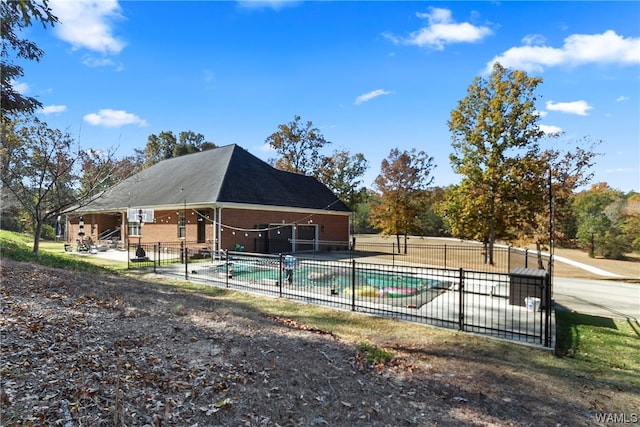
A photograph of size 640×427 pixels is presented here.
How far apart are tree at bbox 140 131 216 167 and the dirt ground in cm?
5315

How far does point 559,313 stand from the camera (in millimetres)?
8562

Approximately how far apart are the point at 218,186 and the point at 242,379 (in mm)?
17485

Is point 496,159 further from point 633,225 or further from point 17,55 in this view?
point 17,55

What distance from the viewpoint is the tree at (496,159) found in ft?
57.7

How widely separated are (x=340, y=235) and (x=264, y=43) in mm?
18700

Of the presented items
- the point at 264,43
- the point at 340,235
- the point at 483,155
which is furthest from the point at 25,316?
the point at 340,235

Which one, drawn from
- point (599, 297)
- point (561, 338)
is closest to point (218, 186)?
point (561, 338)

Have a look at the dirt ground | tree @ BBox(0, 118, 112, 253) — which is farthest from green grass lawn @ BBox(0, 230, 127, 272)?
the dirt ground

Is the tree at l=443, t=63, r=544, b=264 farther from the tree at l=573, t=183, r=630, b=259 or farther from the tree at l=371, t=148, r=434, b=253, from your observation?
the tree at l=573, t=183, r=630, b=259

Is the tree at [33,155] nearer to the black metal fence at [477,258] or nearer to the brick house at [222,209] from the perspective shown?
the brick house at [222,209]

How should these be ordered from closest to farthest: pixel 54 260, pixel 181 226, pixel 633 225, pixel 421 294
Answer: pixel 421 294 < pixel 54 260 < pixel 181 226 < pixel 633 225

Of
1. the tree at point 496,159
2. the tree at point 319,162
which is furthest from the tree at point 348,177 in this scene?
the tree at point 496,159

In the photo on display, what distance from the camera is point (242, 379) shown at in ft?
13.1

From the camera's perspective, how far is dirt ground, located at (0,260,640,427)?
3.28 m
